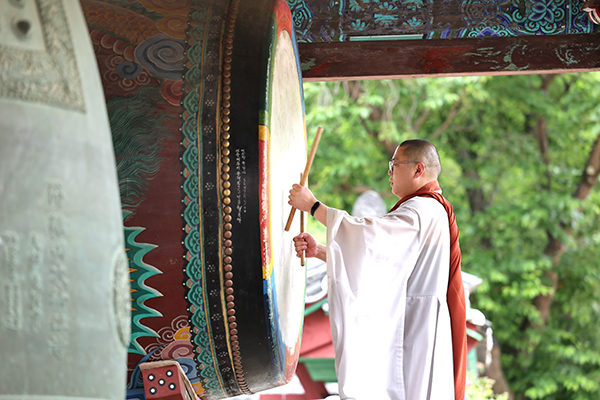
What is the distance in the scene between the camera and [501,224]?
27.8 ft

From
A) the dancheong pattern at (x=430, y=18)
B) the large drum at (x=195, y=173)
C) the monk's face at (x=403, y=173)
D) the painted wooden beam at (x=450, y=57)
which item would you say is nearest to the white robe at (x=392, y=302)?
the monk's face at (x=403, y=173)

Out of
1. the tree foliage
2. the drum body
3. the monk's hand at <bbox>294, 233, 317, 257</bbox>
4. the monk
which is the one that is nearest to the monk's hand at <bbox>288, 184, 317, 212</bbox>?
the monk

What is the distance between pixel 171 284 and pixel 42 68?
881 millimetres

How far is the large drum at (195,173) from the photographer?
1.64 m

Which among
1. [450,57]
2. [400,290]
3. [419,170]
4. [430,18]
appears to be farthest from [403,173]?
[430,18]

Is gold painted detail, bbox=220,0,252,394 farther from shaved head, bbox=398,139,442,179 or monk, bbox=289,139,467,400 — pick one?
shaved head, bbox=398,139,442,179

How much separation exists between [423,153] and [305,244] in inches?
23.8

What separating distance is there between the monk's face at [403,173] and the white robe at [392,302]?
0.12 m

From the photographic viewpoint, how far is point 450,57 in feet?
10.1

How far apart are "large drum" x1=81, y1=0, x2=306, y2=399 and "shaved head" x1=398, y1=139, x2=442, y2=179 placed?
822 millimetres

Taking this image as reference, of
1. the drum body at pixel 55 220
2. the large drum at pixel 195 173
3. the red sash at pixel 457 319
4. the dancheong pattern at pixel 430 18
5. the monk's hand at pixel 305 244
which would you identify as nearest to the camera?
the drum body at pixel 55 220

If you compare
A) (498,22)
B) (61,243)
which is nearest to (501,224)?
(498,22)

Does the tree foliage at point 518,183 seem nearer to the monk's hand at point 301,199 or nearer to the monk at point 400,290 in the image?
the monk at point 400,290

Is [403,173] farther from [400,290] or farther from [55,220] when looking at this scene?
[55,220]
